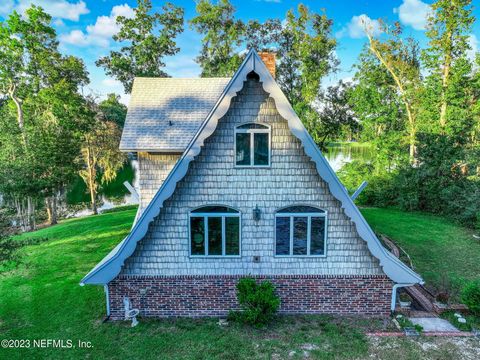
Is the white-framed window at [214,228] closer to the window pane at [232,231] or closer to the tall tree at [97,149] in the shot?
the window pane at [232,231]

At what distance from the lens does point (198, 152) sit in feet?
23.0

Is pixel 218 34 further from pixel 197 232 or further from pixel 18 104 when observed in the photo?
pixel 197 232

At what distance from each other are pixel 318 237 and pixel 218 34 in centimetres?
2485

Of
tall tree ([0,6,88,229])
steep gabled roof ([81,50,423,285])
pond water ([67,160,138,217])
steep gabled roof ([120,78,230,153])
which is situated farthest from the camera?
pond water ([67,160,138,217])

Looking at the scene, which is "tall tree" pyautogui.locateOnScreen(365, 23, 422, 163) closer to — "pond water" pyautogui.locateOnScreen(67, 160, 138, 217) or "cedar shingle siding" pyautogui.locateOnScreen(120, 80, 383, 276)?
"cedar shingle siding" pyautogui.locateOnScreen(120, 80, 383, 276)

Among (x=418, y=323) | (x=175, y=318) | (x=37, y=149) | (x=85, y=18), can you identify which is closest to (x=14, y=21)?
(x=37, y=149)

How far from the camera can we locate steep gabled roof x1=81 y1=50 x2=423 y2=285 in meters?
6.88

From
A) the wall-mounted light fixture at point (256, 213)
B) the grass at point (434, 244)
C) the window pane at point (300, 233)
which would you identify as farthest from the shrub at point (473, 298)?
the wall-mounted light fixture at point (256, 213)

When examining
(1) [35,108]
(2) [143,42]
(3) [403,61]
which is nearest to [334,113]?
(3) [403,61]

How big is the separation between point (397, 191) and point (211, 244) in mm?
18952

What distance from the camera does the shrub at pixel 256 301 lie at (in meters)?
7.29

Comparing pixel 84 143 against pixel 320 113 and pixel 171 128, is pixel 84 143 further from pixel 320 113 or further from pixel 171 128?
pixel 320 113

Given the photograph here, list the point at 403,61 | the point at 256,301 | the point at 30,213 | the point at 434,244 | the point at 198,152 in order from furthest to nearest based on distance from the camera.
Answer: the point at 403,61
the point at 30,213
the point at 434,244
the point at 256,301
the point at 198,152

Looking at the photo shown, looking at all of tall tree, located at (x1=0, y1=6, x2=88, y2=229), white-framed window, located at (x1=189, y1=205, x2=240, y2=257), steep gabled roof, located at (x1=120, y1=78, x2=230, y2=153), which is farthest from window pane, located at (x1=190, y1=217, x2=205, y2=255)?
tall tree, located at (x1=0, y1=6, x2=88, y2=229)
